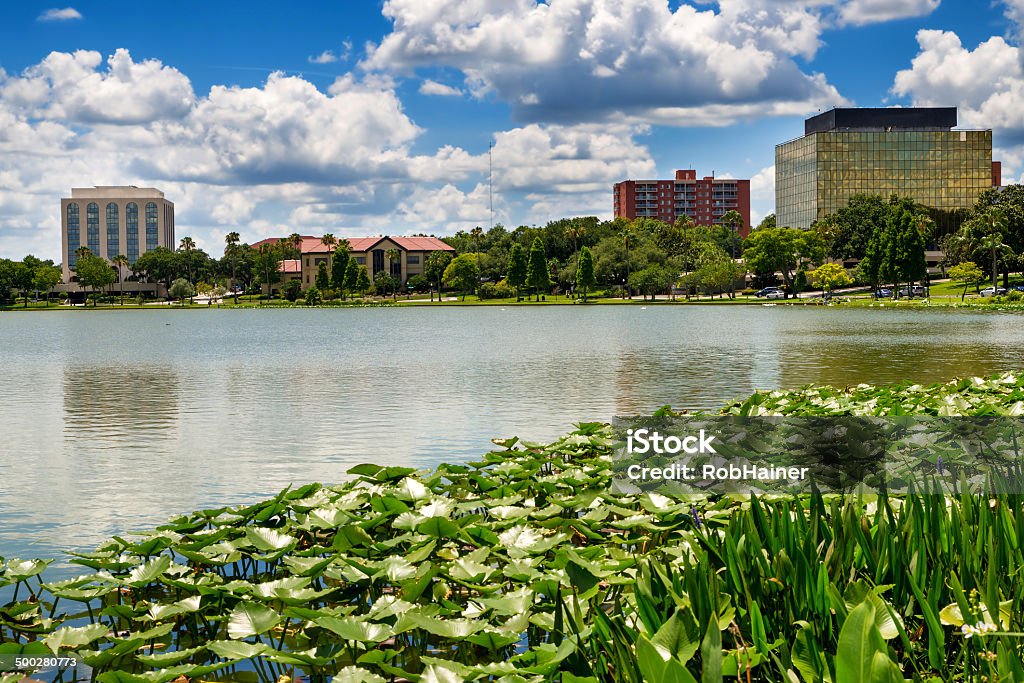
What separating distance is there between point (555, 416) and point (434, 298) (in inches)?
4936

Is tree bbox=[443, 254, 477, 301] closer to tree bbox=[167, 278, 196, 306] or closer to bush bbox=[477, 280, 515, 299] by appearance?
bush bbox=[477, 280, 515, 299]

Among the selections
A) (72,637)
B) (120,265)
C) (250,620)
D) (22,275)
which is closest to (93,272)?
(22,275)

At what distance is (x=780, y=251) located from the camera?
11912cm

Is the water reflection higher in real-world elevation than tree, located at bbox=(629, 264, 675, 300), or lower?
lower

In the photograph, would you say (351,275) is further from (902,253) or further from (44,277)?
(902,253)

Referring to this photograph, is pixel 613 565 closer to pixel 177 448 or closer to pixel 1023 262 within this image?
pixel 177 448

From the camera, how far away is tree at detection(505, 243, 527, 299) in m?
124

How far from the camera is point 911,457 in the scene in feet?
25.2

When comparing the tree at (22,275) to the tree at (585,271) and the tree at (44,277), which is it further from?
the tree at (585,271)

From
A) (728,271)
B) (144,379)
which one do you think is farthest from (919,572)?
(728,271)

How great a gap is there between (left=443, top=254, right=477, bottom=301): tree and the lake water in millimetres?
91020

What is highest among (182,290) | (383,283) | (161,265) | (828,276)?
(161,265)

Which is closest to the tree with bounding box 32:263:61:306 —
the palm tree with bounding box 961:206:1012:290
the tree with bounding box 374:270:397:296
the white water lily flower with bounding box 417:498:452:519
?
the tree with bounding box 374:270:397:296

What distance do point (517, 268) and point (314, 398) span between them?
10452 cm
